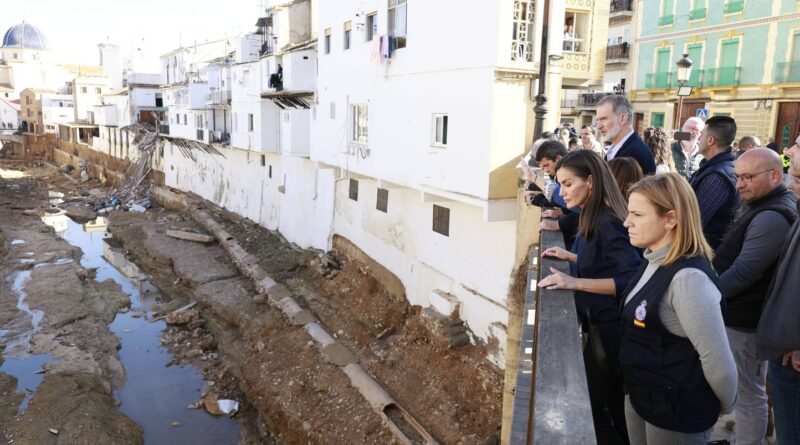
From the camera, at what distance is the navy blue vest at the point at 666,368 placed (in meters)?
2.48

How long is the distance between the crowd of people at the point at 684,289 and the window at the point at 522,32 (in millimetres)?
6486

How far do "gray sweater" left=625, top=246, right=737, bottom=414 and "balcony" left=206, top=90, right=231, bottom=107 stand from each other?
30.0 m

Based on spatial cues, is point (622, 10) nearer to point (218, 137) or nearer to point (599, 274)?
point (218, 137)

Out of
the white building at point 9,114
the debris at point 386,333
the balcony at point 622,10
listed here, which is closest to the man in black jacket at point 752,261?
the debris at point 386,333

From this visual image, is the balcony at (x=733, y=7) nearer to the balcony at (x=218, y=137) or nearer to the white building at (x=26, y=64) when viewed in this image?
the balcony at (x=218, y=137)

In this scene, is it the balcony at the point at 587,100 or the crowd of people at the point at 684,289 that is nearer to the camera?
the crowd of people at the point at 684,289

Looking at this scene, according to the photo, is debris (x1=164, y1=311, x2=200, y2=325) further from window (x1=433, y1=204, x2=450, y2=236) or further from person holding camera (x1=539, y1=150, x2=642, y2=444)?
person holding camera (x1=539, y1=150, x2=642, y2=444)

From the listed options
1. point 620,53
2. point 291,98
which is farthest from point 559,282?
point 620,53

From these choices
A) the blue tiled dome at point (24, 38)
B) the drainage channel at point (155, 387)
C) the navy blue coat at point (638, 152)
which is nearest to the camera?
the navy blue coat at point (638, 152)

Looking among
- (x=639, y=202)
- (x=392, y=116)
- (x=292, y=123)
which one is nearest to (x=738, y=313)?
(x=639, y=202)

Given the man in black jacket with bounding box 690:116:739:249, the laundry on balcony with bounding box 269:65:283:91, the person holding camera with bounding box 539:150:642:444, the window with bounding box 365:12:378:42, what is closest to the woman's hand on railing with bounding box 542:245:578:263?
the person holding camera with bounding box 539:150:642:444

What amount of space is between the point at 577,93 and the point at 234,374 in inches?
844

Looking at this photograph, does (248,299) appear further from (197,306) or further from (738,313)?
(738,313)

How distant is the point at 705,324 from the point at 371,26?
47.3 feet
